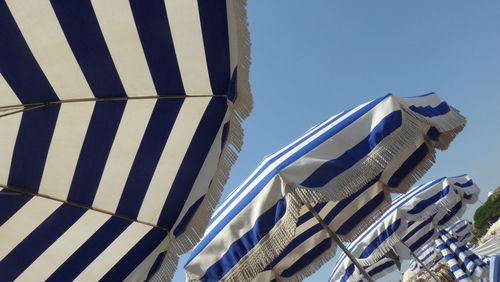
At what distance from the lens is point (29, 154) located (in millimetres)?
2004

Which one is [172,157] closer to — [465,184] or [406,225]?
[406,225]

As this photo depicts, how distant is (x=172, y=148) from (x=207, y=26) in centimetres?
80

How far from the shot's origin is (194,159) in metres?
2.38

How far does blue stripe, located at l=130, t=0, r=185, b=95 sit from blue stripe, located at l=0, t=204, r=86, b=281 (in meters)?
0.99

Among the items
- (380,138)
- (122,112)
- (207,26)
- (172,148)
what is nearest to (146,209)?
(172,148)

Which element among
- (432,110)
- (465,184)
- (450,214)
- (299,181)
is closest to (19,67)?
(299,181)

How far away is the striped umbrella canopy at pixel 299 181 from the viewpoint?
9.65 feet

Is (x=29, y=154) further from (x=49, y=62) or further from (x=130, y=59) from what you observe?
(x=130, y=59)

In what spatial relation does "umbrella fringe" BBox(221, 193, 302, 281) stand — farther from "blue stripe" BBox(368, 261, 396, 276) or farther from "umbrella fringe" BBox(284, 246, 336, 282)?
"blue stripe" BBox(368, 261, 396, 276)

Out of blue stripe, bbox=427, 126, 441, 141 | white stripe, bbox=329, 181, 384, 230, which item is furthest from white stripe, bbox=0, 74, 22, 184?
white stripe, bbox=329, 181, 384, 230

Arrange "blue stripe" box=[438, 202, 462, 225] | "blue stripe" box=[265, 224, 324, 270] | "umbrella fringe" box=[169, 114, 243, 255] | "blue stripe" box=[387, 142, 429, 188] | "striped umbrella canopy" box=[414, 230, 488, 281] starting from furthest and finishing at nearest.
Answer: "blue stripe" box=[438, 202, 462, 225], "striped umbrella canopy" box=[414, 230, 488, 281], "blue stripe" box=[265, 224, 324, 270], "blue stripe" box=[387, 142, 429, 188], "umbrella fringe" box=[169, 114, 243, 255]

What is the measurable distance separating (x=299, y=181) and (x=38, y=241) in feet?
5.82

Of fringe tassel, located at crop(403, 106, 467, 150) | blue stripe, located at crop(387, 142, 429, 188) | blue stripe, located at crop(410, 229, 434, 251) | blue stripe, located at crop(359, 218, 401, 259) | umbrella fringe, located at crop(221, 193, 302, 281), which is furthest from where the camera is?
blue stripe, located at crop(410, 229, 434, 251)

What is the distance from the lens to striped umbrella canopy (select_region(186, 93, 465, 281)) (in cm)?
294
